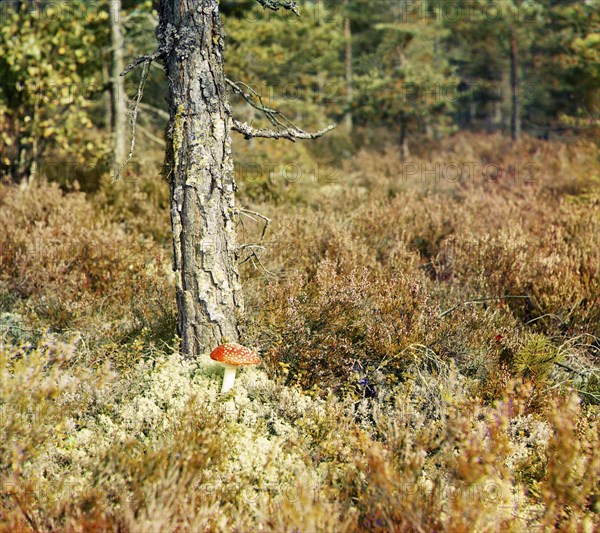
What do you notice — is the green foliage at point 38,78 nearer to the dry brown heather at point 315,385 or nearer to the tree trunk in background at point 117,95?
the tree trunk in background at point 117,95

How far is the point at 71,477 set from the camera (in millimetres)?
2459

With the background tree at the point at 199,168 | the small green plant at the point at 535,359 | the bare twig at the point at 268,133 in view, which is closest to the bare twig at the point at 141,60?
the background tree at the point at 199,168

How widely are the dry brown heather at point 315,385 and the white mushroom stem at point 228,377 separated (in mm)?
58

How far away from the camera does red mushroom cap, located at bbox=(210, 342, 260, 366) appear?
9.58 feet

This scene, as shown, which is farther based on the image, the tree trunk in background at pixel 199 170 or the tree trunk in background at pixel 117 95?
the tree trunk in background at pixel 117 95

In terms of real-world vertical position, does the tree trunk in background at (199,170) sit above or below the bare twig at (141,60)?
below

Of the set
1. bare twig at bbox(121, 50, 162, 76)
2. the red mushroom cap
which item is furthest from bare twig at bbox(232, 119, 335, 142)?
the red mushroom cap

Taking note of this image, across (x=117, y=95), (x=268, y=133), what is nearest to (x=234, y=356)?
(x=268, y=133)

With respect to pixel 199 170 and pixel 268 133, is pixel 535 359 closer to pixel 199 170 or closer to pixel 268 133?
pixel 268 133

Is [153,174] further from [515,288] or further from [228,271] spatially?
[515,288]

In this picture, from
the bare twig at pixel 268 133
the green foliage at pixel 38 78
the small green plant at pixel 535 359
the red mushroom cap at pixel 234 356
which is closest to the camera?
the red mushroom cap at pixel 234 356

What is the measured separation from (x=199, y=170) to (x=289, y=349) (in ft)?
4.53

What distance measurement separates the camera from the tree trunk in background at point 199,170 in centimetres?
320

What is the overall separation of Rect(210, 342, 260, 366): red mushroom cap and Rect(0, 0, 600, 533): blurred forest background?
303 millimetres
